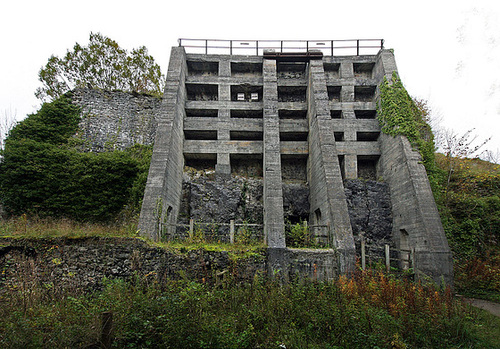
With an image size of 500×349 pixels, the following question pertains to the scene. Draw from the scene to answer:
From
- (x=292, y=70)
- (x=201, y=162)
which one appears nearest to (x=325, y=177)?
(x=201, y=162)

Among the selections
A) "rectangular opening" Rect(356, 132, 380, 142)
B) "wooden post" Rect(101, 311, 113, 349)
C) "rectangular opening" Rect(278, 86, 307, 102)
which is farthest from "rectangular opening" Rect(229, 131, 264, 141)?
"wooden post" Rect(101, 311, 113, 349)

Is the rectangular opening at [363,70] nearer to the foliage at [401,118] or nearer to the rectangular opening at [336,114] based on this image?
the foliage at [401,118]

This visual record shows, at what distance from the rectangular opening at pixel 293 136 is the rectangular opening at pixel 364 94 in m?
3.70

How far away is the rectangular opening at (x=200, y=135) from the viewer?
14549 millimetres

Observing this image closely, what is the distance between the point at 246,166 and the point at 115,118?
26.7 feet

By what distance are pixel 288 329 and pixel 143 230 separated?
6.59 metres

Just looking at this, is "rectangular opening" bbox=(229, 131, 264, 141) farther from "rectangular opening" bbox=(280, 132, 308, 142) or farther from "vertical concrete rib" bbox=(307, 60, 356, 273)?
"vertical concrete rib" bbox=(307, 60, 356, 273)

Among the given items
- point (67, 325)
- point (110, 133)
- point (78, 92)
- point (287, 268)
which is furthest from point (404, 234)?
point (78, 92)

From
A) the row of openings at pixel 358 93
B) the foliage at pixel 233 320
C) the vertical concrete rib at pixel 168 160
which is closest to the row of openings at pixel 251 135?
the vertical concrete rib at pixel 168 160

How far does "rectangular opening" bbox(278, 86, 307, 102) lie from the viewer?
16.0 m

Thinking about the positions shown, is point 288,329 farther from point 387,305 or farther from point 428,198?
point 428,198

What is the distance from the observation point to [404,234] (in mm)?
12047

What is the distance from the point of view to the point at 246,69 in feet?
53.2

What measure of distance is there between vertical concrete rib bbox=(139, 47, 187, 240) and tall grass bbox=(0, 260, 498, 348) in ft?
11.8
